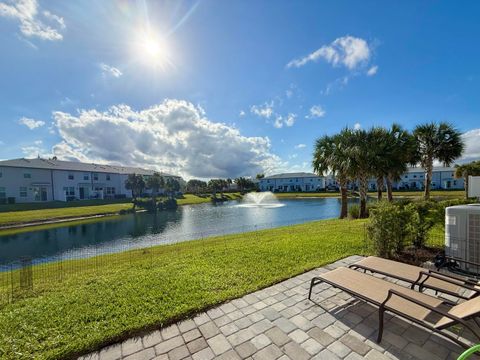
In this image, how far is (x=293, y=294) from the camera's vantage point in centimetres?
371

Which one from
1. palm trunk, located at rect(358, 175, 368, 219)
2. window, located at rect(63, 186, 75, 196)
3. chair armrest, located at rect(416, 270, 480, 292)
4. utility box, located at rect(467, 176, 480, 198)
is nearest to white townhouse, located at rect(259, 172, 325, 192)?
window, located at rect(63, 186, 75, 196)

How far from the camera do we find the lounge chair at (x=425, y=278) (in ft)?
9.07

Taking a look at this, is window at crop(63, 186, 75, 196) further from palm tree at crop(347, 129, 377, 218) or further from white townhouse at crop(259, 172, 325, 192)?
white townhouse at crop(259, 172, 325, 192)

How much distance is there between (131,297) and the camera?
3775 millimetres

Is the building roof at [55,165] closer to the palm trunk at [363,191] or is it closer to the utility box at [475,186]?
the palm trunk at [363,191]

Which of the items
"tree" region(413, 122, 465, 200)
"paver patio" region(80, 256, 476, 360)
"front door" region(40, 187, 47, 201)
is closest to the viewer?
"paver patio" region(80, 256, 476, 360)

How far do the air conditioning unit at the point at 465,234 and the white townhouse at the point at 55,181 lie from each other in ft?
156

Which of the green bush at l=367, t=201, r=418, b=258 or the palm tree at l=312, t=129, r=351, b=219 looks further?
the palm tree at l=312, t=129, r=351, b=219

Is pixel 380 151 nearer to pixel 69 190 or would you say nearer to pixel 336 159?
pixel 336 159

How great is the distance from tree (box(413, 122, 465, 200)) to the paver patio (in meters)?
21.4

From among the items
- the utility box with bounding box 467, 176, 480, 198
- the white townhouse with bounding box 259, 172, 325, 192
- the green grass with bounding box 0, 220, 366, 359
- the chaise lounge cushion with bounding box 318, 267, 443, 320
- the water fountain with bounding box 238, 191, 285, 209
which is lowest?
the water fountain with bounding box 238, 191, 285, 209

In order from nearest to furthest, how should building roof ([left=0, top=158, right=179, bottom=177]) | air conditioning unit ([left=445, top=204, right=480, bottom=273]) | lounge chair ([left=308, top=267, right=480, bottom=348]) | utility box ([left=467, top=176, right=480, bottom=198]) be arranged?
1. lounge chair ([left=308, top=267, right=480, bottom=348])
2. air conditioning unit ([left=445, top=204, right=480, bottom=273])
3. utility box ([left=467, top=176, right=480, bottom=198])
4. building roof ([left=0, top=158, right=179, bottom=177])

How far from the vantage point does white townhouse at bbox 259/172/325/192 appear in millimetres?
76887

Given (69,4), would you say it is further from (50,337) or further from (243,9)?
(50,337)
